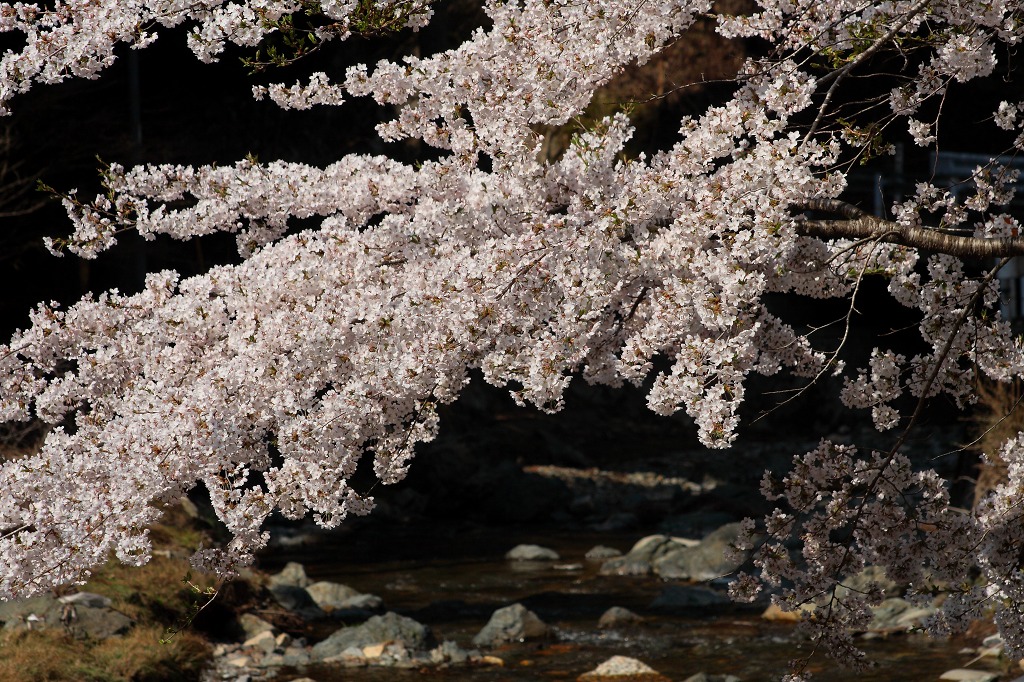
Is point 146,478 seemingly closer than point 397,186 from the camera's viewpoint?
Yes

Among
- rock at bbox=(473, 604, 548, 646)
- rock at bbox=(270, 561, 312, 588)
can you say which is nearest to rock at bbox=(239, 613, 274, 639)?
rock at bbox=(270, 561, 312, 588)

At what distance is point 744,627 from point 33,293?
51.8 feet

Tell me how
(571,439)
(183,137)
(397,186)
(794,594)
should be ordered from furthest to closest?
(571,439) < (183,137) < (794,594) < (397,186)

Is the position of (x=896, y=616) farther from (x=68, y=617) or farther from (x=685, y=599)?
(x=68, y=617)

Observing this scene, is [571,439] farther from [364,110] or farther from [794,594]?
[794,594]

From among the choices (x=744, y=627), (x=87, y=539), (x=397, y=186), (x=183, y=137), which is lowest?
(x=744, y=627)

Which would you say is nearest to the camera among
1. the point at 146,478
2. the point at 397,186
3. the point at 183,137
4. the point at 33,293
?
the point at 146,478

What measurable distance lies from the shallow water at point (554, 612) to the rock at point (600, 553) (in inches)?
7.5

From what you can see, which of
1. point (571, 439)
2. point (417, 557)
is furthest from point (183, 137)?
point (571, 439)

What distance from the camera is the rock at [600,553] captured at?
775 inches

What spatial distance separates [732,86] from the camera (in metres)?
33.6

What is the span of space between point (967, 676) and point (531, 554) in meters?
9.83

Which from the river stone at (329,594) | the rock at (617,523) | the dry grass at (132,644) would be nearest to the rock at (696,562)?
the rock at (617,523)

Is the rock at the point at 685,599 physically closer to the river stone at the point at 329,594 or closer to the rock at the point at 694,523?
the river stone at the point at 329,594
